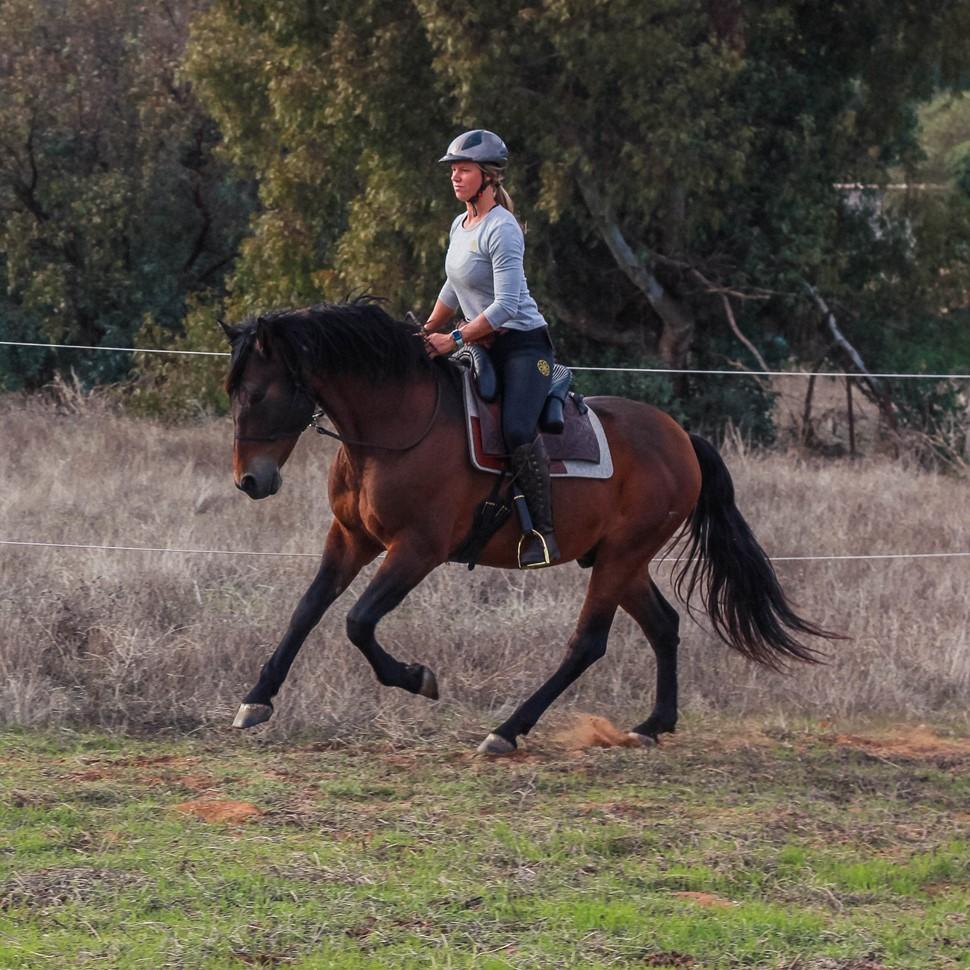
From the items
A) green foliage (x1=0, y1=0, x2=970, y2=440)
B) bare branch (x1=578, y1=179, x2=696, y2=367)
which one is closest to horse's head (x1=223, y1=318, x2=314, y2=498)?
green foliage (x1=0, y1=0, x2=970, y2=440)

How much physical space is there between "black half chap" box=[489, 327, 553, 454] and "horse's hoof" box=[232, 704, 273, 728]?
1.50 metres

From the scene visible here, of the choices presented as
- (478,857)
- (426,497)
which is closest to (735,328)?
(426,497)

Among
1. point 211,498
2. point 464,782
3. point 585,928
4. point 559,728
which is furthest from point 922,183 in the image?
point 585,928

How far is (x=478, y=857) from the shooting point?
4918 millimetres

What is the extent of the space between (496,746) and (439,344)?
1.73 metres

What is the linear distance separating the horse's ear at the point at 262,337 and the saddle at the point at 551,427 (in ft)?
3.19

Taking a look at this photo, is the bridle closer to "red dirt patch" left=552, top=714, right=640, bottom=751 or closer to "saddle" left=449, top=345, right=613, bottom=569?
"saddle" left=449, top=345, right=613, bottom=569

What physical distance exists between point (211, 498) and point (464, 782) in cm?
577

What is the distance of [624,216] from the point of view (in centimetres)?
1620

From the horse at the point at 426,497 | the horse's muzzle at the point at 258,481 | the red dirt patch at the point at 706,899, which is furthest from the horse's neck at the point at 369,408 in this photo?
the red dirt patch at the point at 706,899

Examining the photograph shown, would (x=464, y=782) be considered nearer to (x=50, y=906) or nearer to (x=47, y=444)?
(x=50, y=906)

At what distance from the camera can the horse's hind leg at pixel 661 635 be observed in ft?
23.7

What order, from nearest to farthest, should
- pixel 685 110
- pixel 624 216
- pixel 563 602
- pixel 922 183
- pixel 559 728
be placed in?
pixel 559 728
pixel 563 602
pixel 685 110
pixel 624 216
pixel 922 183

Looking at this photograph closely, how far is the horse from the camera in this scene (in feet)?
19.9
